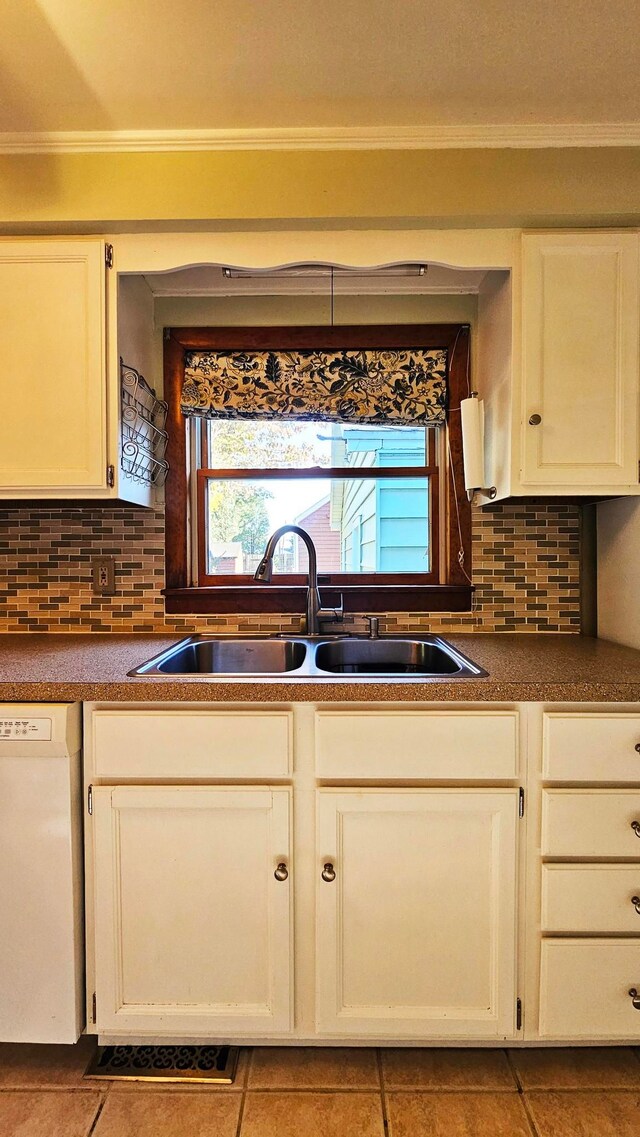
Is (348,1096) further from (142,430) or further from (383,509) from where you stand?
(142,430)

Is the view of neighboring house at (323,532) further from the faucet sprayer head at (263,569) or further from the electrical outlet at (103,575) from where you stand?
the electrical outlet at (103,575)

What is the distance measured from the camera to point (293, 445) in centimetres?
220

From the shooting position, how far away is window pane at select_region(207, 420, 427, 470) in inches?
86.5

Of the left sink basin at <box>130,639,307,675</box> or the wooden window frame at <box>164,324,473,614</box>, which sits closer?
the left sink basin at <box>130,639,307,675</box>

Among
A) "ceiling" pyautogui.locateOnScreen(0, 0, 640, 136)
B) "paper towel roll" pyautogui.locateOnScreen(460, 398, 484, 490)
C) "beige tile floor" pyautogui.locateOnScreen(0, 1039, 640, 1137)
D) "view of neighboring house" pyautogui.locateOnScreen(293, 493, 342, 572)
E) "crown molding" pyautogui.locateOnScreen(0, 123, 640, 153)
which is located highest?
"ceiling" pyautogui.locateOnScreen(0, 0, 640, 136)

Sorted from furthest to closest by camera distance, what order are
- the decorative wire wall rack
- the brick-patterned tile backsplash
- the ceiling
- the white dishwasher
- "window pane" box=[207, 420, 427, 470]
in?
"window pane" box=[207, 420, 427, 470]
the brick-patterned tile backsplash
the decorative wire wall rack
the white dishwasher
the ceiling

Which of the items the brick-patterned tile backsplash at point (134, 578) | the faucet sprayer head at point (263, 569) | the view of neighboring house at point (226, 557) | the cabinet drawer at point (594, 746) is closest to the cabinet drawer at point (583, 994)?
the cabinet drawer at point (594, 746)

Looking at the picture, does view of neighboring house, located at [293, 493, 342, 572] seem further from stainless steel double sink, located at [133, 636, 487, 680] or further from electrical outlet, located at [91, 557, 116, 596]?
electrical outlet, located at [91, 557, 116, 596]

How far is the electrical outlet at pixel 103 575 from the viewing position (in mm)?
2088

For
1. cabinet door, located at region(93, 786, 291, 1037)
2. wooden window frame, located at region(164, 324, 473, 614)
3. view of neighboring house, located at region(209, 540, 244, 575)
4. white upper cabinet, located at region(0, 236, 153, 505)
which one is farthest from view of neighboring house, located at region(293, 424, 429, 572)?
cabinet door, located at region(93, 786, 291, 1037)

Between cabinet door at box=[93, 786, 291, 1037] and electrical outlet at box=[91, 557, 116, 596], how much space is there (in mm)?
872

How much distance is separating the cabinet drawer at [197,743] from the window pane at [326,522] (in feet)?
2.92

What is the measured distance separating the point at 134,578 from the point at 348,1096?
1.58 m

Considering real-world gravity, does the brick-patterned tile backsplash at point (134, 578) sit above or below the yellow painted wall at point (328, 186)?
below
